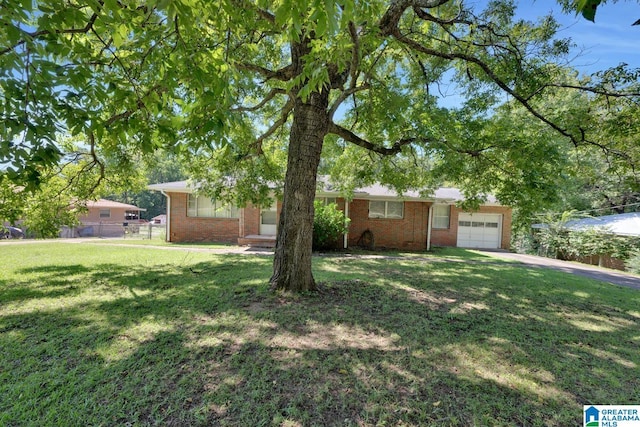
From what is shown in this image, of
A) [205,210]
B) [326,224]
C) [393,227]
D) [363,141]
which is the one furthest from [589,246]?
[205,210]

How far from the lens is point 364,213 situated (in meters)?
15.4

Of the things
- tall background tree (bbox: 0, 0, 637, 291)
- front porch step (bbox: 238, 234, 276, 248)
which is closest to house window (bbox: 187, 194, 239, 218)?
front porch step (bbox: 238, 234, 276, 248)

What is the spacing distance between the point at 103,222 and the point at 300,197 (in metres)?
33.3

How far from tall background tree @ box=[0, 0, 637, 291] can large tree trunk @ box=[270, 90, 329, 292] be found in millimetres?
23

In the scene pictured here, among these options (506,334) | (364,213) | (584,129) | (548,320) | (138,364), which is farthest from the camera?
(364,213)

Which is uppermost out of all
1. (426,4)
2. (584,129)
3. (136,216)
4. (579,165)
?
(426,4)

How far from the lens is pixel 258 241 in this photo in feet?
48.6

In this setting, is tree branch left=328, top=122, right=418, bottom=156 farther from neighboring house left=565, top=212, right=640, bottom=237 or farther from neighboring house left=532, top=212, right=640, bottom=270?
neighboring house left=565, top=212, right=640, bottom=237

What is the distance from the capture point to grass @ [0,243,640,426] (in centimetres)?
252

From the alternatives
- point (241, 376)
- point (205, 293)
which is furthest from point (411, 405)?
point (205, 293)

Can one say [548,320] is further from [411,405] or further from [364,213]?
[364,213]

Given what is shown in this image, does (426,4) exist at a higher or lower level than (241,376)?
higher

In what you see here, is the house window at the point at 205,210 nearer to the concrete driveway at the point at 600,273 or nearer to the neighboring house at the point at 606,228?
the concrete driveway at the point at 600,273

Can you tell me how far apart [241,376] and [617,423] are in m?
3.43
